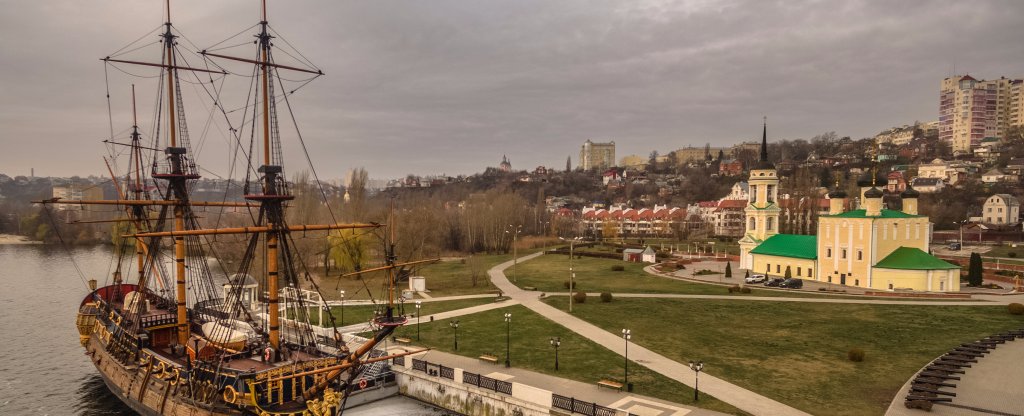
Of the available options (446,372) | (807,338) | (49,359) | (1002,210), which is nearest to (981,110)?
(1002,210)

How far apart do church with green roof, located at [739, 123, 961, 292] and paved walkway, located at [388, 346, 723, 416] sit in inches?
1464

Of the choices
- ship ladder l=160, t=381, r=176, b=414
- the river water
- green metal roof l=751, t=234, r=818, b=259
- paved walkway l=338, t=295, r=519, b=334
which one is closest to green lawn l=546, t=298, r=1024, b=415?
paved walkway l=338, t=295, r=519, b=334

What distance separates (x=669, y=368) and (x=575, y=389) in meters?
5.50

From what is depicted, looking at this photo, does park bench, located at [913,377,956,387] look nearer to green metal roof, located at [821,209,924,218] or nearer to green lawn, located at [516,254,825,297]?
green lawn, located at [516,254,825,297]

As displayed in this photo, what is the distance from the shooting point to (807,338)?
3238 centimetres

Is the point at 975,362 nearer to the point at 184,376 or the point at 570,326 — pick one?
the point at 570,326

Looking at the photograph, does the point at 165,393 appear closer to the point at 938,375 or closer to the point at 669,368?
the point at 669,368

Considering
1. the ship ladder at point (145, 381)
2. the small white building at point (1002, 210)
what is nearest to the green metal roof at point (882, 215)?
the ship ladder at point (145, 381)

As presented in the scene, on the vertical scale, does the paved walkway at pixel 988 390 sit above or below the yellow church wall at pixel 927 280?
below

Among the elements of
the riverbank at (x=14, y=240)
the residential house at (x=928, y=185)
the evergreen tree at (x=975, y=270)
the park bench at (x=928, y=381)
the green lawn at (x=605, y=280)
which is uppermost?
the residential house at (x=928, y=185)

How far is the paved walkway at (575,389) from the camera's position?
21000 mm

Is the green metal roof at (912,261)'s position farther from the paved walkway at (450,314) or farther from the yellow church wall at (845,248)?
the paved walkway at (450,314)

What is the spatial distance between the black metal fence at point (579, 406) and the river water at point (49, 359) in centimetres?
646

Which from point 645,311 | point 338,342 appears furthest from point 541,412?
point 645,311
